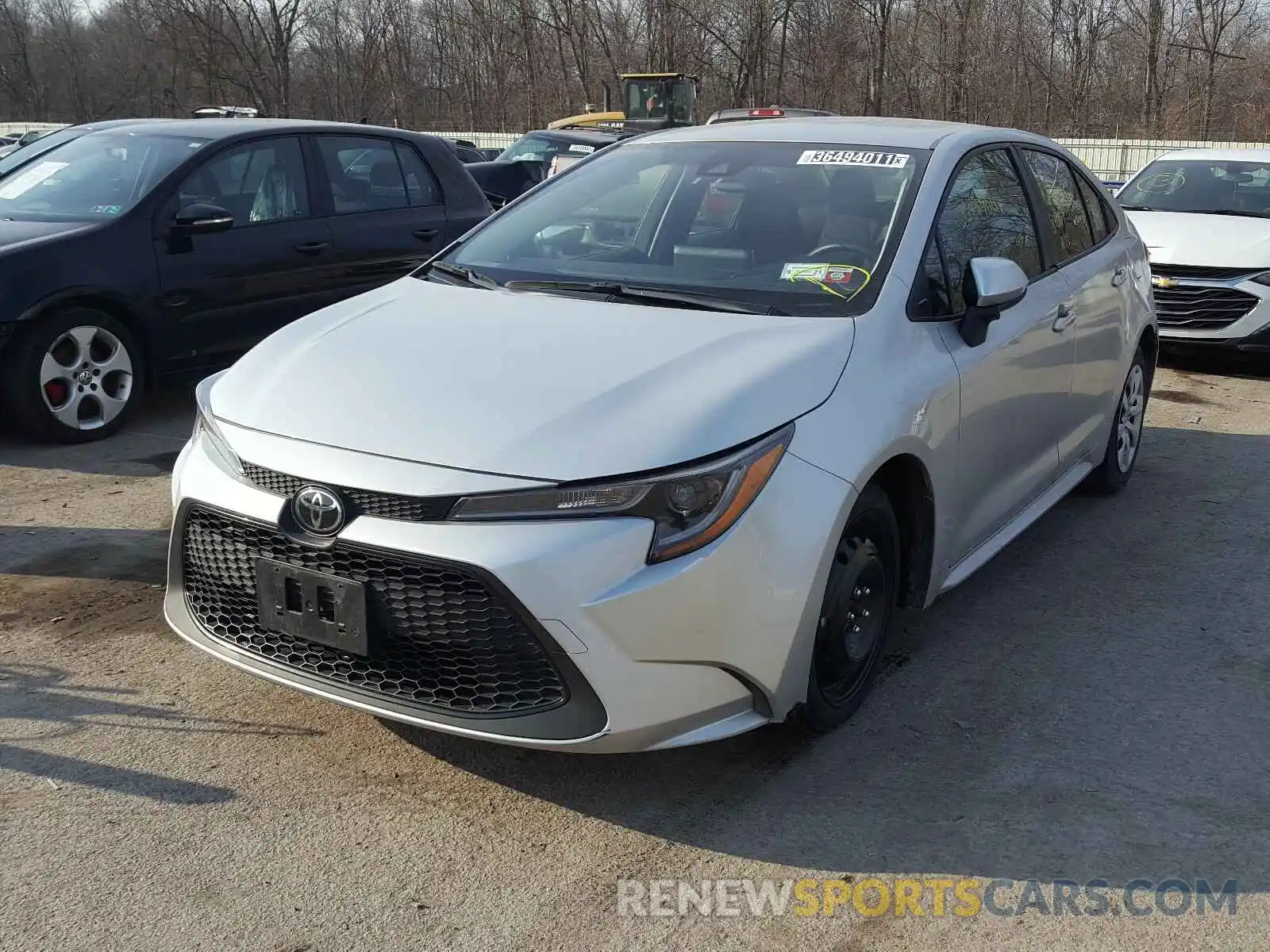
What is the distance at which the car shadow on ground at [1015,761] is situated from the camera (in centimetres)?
308

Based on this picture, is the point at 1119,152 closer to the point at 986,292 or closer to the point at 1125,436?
the point at 1125,436

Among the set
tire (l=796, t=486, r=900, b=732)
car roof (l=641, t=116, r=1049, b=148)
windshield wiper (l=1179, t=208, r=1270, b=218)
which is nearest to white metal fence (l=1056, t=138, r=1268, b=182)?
windshield wiper (l=1179, t=208, r=1270, b=218)

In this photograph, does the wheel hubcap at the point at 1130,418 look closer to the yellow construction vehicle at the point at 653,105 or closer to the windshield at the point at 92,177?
the windshield at the point at 92,177

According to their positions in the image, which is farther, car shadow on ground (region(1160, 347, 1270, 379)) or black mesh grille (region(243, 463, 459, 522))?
car shadow on ground (region(1160, 347, 1270, 379))

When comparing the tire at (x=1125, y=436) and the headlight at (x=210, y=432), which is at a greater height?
the headlight at (x=210, y=432)

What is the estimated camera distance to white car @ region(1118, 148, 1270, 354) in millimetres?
8781

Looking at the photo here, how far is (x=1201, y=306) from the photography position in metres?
8.94

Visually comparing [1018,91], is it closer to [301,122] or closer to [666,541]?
[301,122]

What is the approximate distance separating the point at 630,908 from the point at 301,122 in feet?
20.2

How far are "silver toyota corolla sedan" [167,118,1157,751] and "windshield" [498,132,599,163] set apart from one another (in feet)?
43.3

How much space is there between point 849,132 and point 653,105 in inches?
984

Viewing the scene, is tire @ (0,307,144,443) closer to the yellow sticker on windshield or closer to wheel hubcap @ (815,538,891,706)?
the yellow sticker on windshield

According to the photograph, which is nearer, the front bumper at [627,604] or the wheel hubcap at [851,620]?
the front bumper at [627,604]

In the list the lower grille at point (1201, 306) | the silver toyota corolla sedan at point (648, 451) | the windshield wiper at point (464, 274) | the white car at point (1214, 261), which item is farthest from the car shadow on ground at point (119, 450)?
the lower grille at point (1201, 306)
